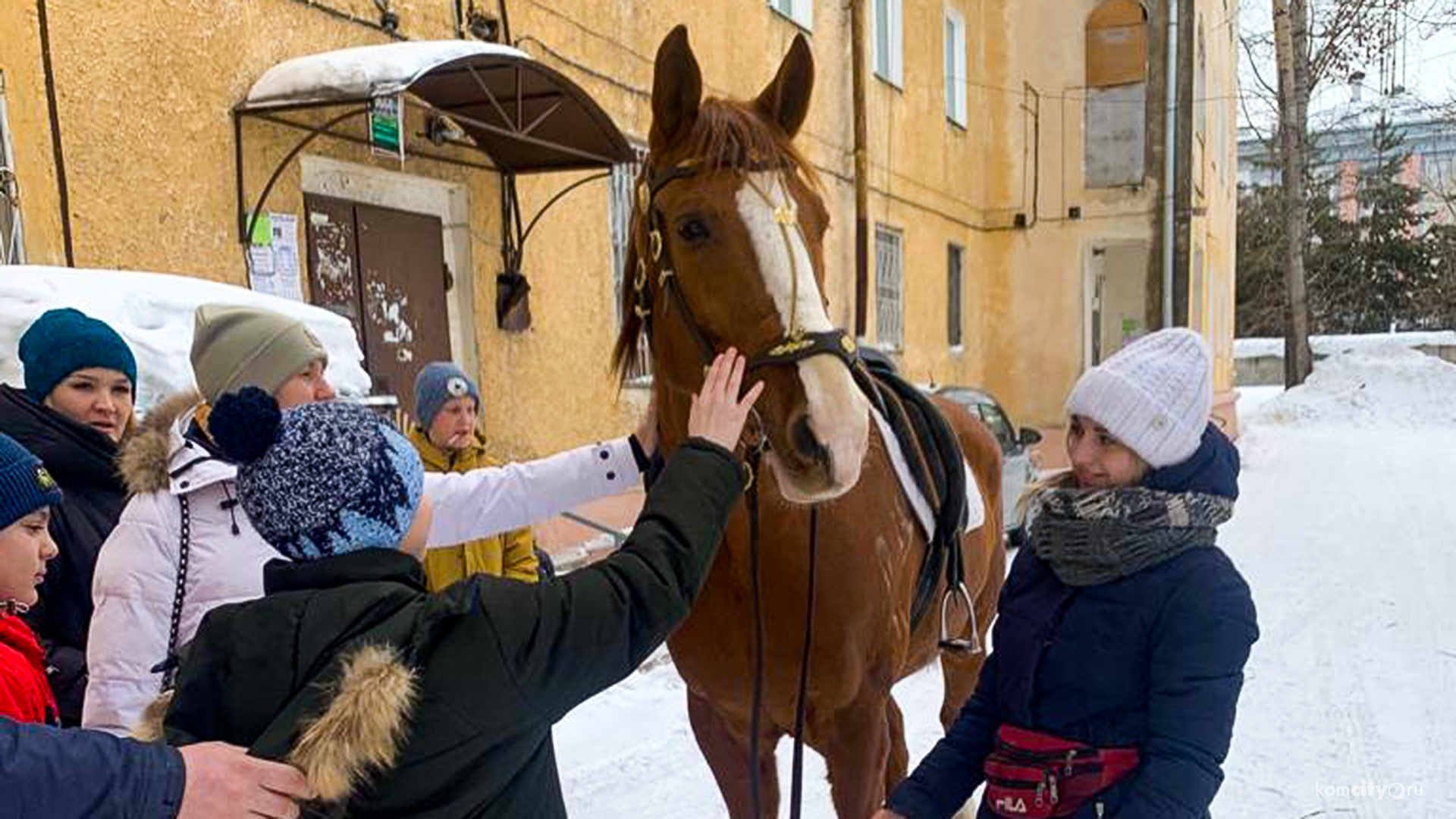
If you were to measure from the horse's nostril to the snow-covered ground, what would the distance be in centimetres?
223

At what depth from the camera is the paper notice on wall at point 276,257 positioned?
4.79 metres

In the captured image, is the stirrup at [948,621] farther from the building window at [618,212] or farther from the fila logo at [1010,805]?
the building window at [618,212]

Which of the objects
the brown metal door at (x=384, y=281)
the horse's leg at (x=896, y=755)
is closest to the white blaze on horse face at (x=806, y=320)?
the horse's leg at (x=896, y=755)

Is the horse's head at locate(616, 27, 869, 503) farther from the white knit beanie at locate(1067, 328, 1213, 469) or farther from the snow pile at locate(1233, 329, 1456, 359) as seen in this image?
the snow pile at locate(1233, 329, 1456, 359)

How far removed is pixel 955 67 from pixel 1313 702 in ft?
40.6

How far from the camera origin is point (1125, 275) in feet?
63.2

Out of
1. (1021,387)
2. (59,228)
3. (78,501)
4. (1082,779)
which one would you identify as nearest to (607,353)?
(59,228)

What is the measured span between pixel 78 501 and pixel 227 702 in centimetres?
127

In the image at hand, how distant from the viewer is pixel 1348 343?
2733 cm

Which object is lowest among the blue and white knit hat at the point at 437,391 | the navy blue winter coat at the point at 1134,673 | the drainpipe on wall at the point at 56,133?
the navy blue winter coat at the point at 1134,673

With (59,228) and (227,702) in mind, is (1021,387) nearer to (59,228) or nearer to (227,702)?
(59,228)

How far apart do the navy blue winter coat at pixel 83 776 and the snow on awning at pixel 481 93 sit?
3828 millimetres

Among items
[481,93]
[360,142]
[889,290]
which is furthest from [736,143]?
[889,290]

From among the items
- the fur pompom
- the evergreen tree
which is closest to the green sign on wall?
the fur pompom
